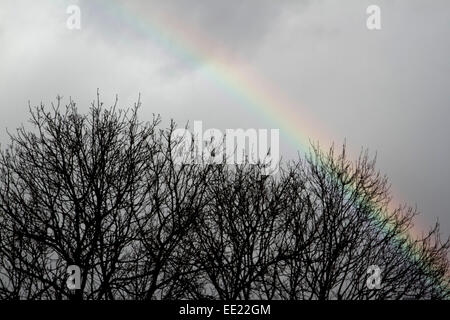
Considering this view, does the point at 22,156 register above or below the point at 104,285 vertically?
above

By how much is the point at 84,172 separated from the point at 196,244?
438 centimetres

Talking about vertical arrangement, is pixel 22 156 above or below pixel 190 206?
above

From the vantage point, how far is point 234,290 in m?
15.3

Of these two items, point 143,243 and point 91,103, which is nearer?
point 143,243

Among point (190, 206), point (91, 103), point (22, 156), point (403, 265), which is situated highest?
point (91, 103)

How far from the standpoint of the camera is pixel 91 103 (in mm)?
15164
